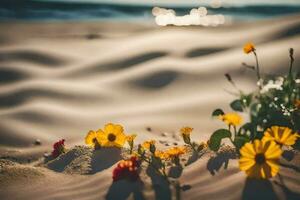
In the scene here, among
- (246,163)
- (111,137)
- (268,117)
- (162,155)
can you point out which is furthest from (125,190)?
(268,117)

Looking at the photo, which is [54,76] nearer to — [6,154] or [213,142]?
[6,154]

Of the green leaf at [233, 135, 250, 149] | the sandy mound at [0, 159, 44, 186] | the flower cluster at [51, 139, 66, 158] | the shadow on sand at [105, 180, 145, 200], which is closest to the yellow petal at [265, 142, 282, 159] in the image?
the green leaf at [233, 135, 250, 149]

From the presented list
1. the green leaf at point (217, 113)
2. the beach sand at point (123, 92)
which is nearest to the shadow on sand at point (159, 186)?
the beach sand at point (123, 92)

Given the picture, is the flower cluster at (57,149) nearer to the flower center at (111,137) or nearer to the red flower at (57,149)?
the red flower at (57,149)

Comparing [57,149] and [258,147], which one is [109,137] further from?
[258,147]

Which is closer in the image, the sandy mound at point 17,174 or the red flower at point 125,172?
the red flower at point 125,172

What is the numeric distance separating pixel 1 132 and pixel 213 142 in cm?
189

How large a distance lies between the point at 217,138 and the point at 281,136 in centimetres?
40

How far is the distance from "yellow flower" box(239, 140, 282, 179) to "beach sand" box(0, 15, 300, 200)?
0.33 ft

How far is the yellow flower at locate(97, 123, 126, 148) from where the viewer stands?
10.4 ft

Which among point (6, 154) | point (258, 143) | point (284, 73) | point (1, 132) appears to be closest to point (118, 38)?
point (284, 73)

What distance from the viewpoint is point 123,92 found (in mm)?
5289

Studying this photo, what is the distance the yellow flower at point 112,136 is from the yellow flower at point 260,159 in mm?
877

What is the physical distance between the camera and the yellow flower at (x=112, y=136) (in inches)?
124
